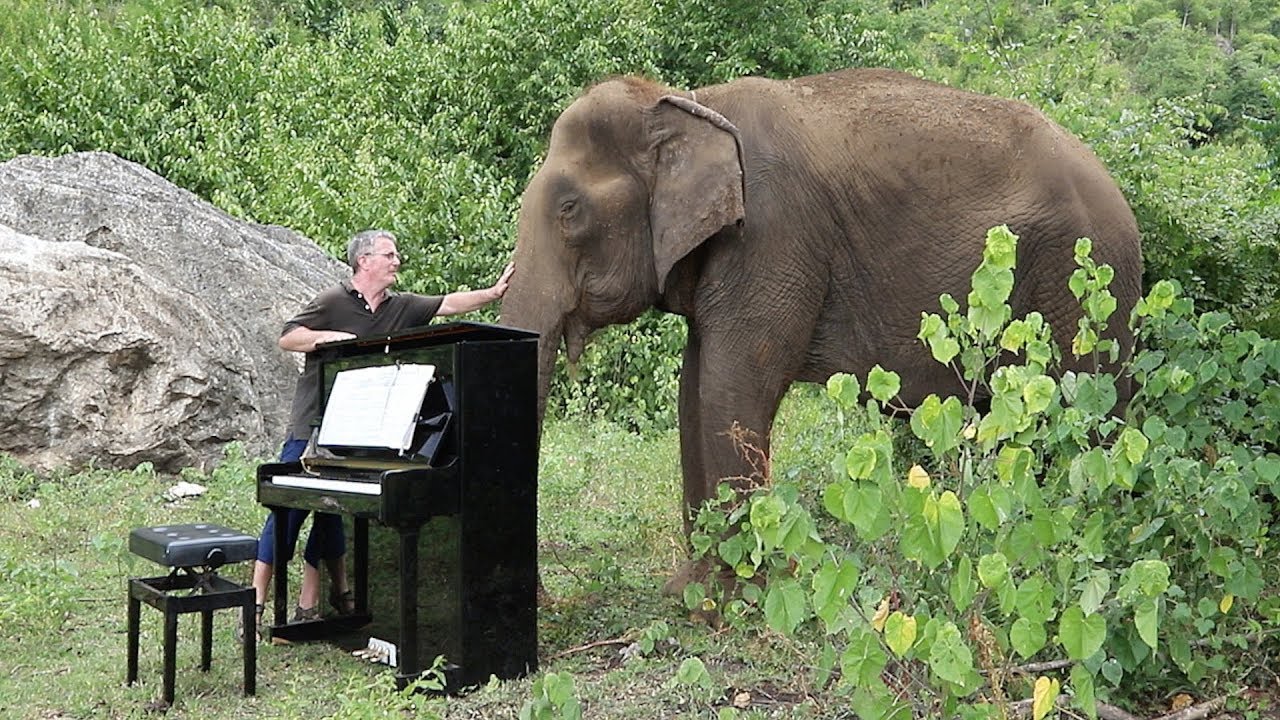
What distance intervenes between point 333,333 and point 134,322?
15.6 feet

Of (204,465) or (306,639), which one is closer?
(306,639)

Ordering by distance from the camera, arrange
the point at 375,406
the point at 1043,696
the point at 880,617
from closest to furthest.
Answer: the point at 1043,696, the point at 880,617, the point at 375,406

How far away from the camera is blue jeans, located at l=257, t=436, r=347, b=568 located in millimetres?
6836

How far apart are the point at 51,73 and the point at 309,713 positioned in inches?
550

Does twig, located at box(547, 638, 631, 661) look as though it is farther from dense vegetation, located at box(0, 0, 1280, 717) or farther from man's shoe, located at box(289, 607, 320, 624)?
man's shoe, located at box(289, 607, 320, 624)

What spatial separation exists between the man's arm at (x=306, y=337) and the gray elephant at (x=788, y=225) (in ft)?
2.66

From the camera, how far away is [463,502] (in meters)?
5.68

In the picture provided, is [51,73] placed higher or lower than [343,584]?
higher

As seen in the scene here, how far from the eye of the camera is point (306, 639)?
675cm

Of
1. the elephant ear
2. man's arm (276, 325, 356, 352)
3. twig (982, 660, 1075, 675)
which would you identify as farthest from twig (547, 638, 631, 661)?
twig (982, 660, 1075, 675)

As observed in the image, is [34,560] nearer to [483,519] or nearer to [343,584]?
[343,584]

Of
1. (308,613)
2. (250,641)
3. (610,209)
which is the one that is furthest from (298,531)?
(610,209)

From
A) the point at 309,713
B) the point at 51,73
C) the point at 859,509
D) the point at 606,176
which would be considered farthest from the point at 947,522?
the point at 51,73

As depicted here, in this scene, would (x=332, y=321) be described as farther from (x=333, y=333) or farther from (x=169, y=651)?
(x=169, y=651)
